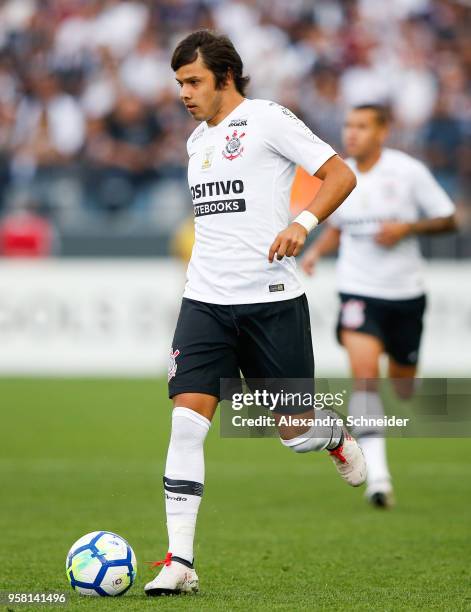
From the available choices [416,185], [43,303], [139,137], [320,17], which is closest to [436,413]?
[416,185]

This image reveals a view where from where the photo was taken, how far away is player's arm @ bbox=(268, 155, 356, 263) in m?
5.07

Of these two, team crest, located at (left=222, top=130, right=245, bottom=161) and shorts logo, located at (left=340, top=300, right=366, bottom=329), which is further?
shorts logo, located at (left=340, top=300, right=366, bottom=329)

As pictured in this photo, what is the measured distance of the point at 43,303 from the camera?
16.7 metres

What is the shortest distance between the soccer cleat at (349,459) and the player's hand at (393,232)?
9.81ft

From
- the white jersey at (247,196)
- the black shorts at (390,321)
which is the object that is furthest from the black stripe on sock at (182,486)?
the black shorts at (390,321)

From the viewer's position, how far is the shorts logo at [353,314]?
8.80m

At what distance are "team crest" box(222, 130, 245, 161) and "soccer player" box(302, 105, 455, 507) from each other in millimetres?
3263

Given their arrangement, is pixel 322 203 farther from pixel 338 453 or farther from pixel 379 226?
pixel 379 226

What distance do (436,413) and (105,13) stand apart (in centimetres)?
1295

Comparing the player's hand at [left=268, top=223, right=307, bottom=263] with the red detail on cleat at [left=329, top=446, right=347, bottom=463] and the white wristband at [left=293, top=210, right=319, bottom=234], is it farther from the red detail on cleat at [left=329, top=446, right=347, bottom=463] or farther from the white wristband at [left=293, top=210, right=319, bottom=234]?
the red detail on cleat at [left=329, top=446, right=347, bottom=463]

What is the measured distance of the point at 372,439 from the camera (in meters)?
8.59

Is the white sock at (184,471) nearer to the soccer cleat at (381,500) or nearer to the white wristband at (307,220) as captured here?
the white wristband at (307,220)

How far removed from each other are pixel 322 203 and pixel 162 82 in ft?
45.5

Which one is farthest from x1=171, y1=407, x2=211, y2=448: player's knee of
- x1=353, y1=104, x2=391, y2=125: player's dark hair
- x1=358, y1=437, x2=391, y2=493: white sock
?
x1=353, y1=104, x2=391, y2=125: player's dark hair
